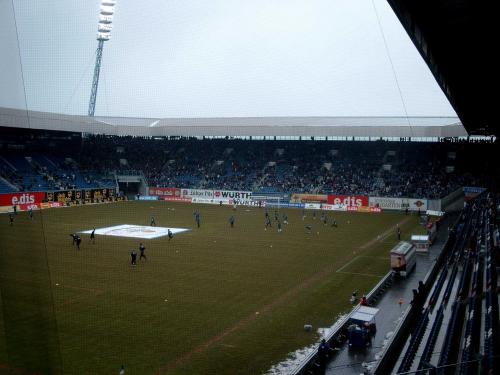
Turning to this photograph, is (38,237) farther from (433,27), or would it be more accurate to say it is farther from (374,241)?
(374,241)

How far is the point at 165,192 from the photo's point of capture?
46875 mm

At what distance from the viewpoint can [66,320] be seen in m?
11.0

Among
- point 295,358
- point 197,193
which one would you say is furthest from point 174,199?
point 295,358

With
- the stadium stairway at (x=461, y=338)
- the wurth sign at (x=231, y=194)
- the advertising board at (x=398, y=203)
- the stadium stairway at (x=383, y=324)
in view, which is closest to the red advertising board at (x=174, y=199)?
the wurth sign at (x=231, y=194)

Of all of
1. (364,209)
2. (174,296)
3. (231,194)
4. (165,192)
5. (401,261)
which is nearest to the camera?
(174,296)

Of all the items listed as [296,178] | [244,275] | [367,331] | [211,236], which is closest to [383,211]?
[296,178]

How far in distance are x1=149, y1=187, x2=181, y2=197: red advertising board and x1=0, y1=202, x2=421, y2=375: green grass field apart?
20819 millimetres

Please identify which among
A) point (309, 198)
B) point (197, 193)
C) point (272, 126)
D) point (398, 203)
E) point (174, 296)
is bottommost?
point (174, 296)

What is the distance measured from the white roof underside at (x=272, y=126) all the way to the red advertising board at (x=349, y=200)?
610cm

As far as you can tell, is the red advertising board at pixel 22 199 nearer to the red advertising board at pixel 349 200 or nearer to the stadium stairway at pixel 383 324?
the red advertising board at pixel 349 200

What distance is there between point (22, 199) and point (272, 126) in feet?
73.2

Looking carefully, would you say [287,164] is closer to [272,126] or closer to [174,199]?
[272,126]

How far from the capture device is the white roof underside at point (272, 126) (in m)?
39.7

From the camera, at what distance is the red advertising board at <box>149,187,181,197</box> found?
152ft
